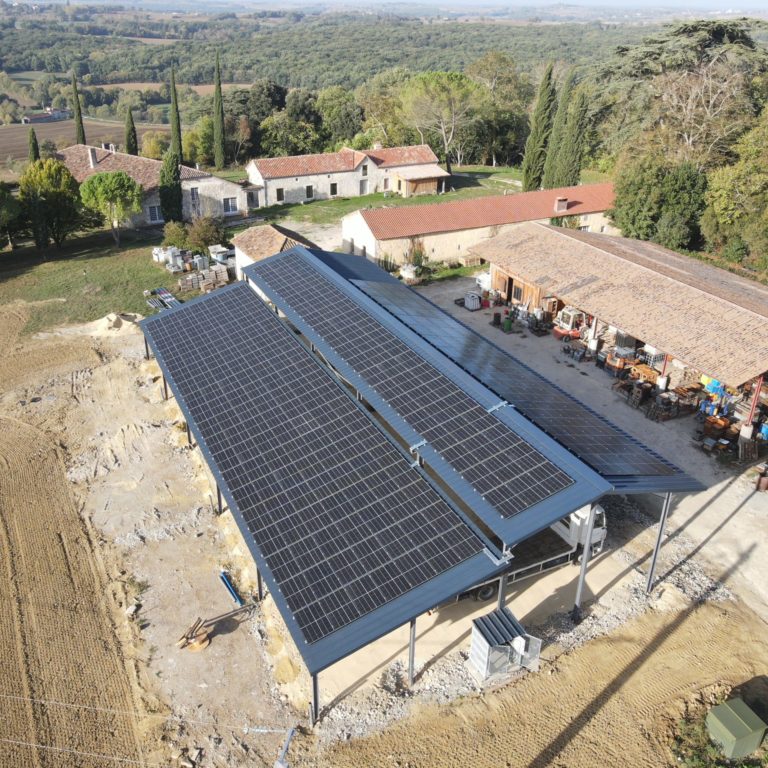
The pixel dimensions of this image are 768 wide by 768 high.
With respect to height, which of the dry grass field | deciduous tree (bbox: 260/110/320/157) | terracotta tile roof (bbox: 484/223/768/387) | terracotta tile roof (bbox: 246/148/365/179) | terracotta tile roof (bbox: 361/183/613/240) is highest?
terracotta tile roof (bbox: 484/223/768/387)

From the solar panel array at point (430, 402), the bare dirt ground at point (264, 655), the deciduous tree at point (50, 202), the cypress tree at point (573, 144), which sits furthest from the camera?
the cypress tree at point (573, 144)

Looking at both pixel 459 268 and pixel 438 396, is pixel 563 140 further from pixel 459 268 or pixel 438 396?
pixel 438 396

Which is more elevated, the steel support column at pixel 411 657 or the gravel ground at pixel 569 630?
the steel support column at pixel 411 657

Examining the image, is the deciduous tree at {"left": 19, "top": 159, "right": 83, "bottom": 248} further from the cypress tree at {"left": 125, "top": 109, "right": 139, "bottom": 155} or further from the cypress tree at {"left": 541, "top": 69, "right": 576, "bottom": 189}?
the cypress tree at {"left": 541, "top": 69, "right": 576, "bottom": 189}

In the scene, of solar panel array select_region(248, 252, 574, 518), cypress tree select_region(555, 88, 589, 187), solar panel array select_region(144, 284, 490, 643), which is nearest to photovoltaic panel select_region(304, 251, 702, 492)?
solar panel array select_region(248, 252, 574, 518)

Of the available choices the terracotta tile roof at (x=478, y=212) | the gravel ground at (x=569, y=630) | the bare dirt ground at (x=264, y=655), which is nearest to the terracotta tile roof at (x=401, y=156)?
the terracotta tile roof at (x=478, y=212)

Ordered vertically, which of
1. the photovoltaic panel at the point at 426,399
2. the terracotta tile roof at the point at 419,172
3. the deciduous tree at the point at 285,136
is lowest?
the deciduous tree at the point at 285,136

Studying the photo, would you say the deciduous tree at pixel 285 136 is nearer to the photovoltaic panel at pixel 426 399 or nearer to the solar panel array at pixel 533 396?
the solar panel array at pixel 533 396

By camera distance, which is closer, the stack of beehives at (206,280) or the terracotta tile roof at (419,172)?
the stack of beehives at (206,280)

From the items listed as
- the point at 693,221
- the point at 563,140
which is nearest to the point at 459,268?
the point at 693,221
